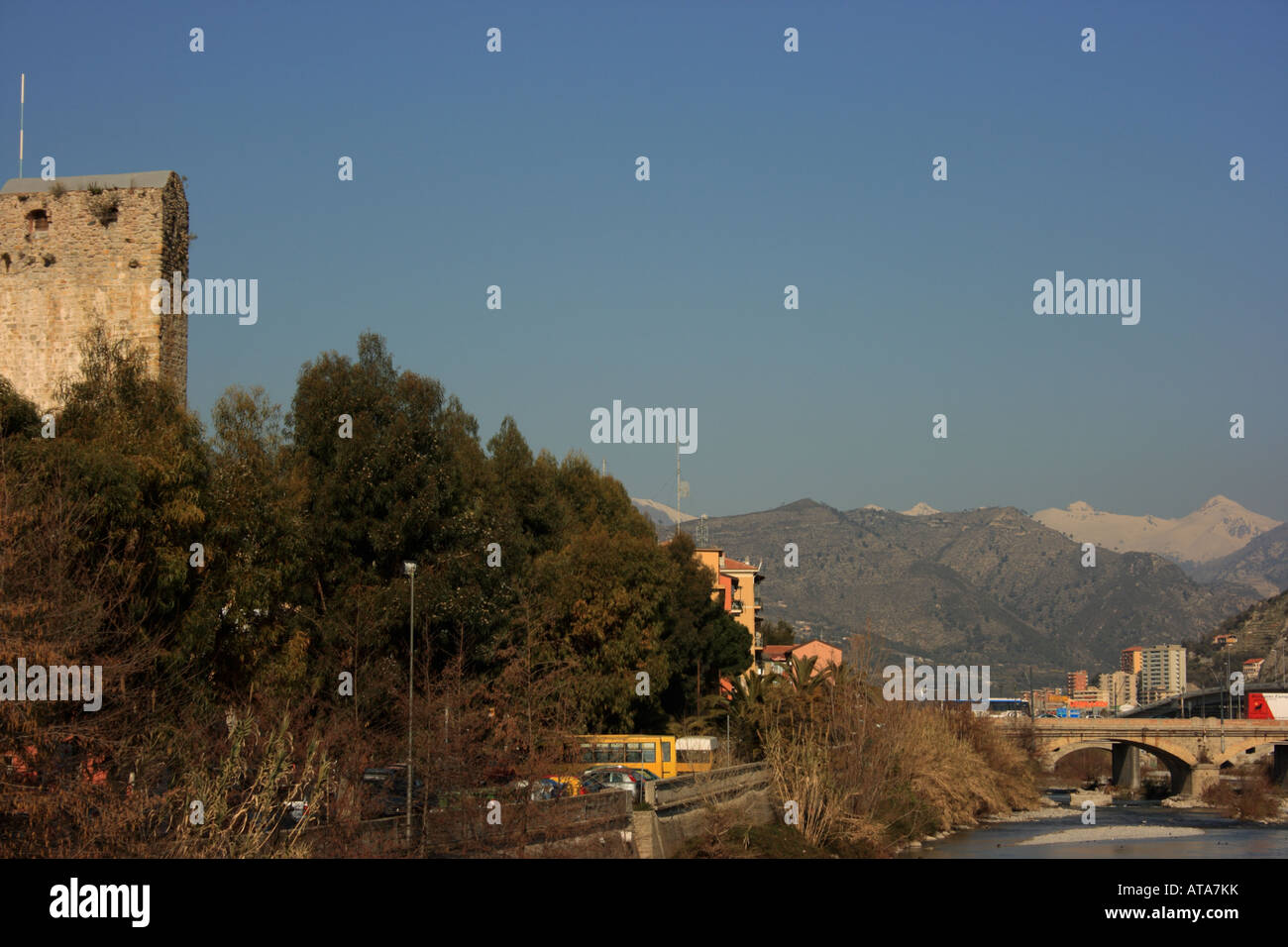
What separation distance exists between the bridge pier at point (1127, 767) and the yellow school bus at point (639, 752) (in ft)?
202

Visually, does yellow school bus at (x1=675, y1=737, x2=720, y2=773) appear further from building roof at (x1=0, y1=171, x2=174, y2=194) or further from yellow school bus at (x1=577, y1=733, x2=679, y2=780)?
building roof at (x1=0, y1=171, x2=174, y2=194)

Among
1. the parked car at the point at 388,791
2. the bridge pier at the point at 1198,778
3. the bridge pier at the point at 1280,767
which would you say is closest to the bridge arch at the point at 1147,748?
the bridge pier at the point at 1198,778

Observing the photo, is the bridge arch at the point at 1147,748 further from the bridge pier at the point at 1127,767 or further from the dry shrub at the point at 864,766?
the dry shrub at the point at 864,766

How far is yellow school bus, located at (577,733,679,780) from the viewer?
4512cm

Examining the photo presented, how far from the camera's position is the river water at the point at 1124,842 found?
47094 millimetres

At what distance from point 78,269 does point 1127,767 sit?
8682 centimetres

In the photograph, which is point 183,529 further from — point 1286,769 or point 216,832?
point 1286,769

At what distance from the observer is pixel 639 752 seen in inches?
1799

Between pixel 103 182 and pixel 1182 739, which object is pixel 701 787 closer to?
pixel 103 182

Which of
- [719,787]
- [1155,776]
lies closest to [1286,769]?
[1155,776]

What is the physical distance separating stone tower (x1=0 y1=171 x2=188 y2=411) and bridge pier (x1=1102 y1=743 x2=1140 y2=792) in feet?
271

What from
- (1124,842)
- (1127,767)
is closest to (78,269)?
(1124,842)

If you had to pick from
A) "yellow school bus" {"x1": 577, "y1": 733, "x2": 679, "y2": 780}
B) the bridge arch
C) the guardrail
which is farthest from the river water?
the bridge arch
